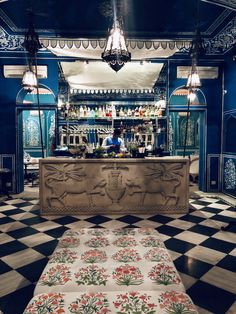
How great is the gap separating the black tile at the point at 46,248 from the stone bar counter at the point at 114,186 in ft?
4.84

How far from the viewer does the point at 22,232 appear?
4254 millimetres

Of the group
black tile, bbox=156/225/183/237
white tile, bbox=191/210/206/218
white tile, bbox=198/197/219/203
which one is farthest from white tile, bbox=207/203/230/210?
black tile, bbox=156/225/183/237

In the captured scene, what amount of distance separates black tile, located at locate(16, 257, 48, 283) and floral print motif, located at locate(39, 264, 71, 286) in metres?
1.05

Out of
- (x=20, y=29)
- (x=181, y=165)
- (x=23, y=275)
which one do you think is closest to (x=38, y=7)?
(x=20, y=29)

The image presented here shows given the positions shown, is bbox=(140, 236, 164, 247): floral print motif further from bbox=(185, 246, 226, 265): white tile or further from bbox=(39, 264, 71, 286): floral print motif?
bbox=(185, 246, 226, 265): white tile

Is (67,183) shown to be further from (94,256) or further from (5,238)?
(94,256)

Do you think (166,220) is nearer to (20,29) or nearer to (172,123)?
(20,29)

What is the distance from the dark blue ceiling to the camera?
498cm

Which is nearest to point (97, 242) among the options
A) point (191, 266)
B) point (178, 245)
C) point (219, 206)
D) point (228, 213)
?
point (191, 266)

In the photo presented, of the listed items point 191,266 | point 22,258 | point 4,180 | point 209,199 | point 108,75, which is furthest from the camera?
point 108,75

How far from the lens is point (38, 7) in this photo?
16.7 feet

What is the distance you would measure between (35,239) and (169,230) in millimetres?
2198

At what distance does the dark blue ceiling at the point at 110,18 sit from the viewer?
498 cm

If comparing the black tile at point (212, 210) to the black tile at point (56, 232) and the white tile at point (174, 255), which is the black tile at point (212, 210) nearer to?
the white tile at point (174, 255)
